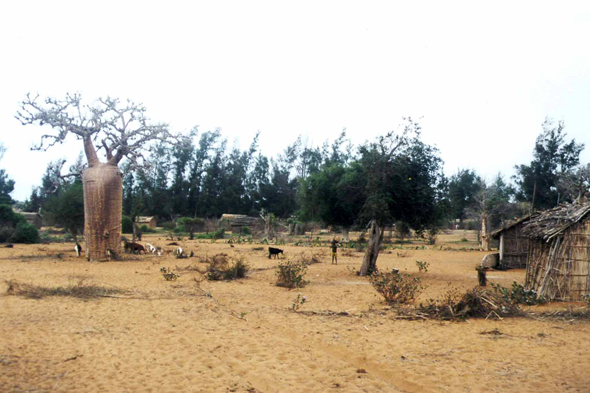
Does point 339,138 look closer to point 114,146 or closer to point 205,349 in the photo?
point 114,146

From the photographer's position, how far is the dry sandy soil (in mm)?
5570

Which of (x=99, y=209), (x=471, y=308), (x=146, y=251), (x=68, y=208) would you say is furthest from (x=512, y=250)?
(x=68, y=208)

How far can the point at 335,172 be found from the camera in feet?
69.8

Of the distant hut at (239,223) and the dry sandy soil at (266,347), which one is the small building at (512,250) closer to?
the dry sandy soil at (266,347)

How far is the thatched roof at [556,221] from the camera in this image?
34.6 ft

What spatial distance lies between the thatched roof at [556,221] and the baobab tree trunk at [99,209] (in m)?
15.6

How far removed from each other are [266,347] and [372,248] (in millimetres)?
9072

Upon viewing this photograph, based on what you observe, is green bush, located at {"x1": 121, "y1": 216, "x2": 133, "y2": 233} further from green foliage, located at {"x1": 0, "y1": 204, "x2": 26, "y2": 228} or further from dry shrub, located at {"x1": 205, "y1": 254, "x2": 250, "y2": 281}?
dry shrub, located at {"x1": 205, "y1": 254, "x2": 250, "y2": 281}

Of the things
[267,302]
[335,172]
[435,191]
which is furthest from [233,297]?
[335,172]

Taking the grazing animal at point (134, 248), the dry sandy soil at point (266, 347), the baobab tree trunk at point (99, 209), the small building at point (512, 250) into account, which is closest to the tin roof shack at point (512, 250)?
the small building at point (512, 250)

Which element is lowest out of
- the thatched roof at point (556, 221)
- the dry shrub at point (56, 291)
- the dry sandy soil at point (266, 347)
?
the dry sandy soil at point (266, 347)

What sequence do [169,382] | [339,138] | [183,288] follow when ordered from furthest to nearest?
[339,138] → [183,288] → [169,382]

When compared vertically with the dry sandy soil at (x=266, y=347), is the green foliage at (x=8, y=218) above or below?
above

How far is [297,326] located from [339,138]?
55.5 m
